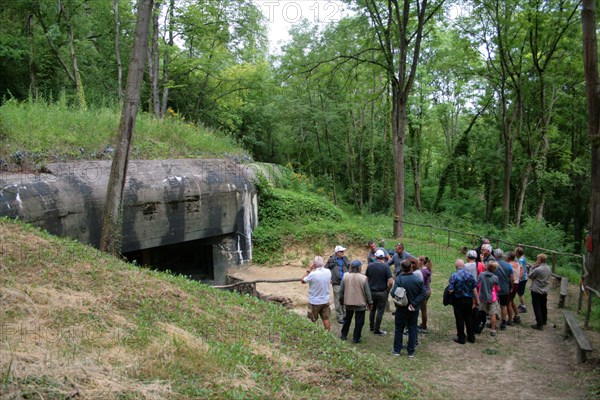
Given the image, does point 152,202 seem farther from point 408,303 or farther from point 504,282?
point 504,282

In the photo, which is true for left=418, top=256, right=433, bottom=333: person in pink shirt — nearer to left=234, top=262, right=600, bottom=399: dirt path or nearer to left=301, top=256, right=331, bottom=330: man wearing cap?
left=234, top=262, right=600, bottom=399: dirt path

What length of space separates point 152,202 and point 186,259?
4.20 meters

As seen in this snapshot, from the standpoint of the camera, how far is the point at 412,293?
828 centimetres

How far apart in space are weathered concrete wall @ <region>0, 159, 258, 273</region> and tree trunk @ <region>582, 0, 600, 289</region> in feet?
33.9

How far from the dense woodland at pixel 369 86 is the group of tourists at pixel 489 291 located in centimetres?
927

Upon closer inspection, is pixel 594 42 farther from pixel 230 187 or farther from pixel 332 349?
pixel 230 187

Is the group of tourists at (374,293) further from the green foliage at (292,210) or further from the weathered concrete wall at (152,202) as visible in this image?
the green foliage at (292,210)

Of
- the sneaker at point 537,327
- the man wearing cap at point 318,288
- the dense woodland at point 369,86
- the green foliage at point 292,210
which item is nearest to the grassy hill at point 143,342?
the man wearing cap at point 318,288

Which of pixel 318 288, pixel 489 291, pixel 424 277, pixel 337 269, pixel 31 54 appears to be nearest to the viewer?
A: pixel 318 288

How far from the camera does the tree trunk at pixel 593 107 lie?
10.5 meters

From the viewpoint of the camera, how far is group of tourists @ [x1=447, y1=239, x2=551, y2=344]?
9047 millimetres

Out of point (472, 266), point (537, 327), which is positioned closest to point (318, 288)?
point (472, 266)

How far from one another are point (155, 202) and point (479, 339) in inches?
361

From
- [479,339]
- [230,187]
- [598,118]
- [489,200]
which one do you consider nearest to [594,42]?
[598,118]
